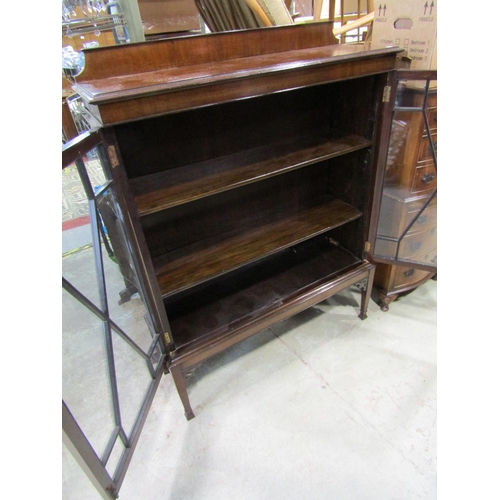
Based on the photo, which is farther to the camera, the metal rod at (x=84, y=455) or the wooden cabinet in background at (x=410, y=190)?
the wooden cabinet in background at (x=410, y=190)

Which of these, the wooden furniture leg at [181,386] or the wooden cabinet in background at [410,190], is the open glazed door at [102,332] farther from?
the wooden cabinet in background at [410,190]

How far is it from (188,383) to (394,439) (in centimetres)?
85

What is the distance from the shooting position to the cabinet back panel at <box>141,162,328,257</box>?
4.22 feet

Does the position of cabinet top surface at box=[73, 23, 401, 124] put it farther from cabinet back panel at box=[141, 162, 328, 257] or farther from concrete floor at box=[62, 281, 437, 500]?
concrete floor at box=[62, 281, 437, 500]

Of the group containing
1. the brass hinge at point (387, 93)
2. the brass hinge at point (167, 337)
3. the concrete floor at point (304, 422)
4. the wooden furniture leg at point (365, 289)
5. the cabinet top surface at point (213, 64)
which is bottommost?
the concrete floor at point (304, 422)

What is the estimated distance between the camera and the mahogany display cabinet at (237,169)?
34.5 inches

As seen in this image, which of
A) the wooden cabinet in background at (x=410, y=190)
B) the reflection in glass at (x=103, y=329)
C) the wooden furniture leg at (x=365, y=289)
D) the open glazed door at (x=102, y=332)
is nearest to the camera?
the open glazed door at (x=102, y=332)

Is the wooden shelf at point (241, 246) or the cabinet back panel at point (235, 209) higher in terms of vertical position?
the cabinet back panel at point (235, 209)

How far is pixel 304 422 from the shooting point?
4.13ft

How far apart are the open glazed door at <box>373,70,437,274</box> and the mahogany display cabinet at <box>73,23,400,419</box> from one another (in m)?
0.09

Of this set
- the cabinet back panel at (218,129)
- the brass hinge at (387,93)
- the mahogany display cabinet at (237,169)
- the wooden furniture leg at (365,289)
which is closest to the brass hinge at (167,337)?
the mahogany display cabinet at (237,169)

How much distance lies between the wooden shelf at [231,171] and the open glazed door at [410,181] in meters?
0.19

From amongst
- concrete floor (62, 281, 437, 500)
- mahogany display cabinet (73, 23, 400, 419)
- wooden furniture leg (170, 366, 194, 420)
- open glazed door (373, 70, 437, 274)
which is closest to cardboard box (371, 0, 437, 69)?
open glazed door (373, 70, 437, 274)

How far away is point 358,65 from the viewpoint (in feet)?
3.30
